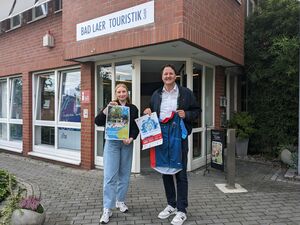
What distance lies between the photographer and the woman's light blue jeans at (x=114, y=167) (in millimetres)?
4043

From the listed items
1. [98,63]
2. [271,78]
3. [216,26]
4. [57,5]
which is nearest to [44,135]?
[98,63]

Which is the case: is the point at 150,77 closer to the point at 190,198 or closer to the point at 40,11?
the point at 40,11

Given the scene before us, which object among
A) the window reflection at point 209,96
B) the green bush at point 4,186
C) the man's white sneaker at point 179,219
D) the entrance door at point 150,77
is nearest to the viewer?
the man's white sneaker at point 179,219

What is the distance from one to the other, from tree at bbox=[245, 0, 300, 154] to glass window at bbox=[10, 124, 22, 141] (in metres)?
6.59

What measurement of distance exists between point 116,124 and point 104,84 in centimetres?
298

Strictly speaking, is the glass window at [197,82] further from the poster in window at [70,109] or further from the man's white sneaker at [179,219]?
the man's white sneaker at [179,219]

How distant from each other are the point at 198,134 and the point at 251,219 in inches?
123

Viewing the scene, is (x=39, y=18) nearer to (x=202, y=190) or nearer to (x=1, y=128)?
(x=1, y=128)

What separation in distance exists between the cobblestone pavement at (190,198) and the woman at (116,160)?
0.26m

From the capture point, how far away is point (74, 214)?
4.29m

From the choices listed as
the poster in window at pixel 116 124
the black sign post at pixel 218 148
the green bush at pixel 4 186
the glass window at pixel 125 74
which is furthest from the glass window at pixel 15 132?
the poster in window at pixel 116 124

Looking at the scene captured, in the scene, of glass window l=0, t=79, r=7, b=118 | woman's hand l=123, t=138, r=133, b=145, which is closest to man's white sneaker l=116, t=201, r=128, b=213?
woman's hand l=123, t=138, r=133, b=145

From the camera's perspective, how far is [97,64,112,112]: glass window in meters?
6.75

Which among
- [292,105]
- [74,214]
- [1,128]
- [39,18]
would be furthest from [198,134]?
[1,128]
